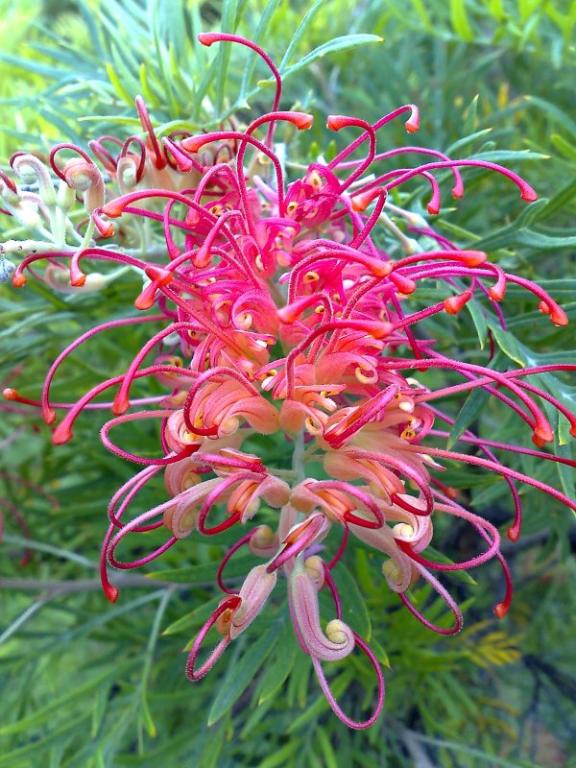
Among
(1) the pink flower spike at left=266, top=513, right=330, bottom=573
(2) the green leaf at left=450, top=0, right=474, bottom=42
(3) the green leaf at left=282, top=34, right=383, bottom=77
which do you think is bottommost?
(1) the pink flower spike at left=266, top=513, right=330, bottom=573

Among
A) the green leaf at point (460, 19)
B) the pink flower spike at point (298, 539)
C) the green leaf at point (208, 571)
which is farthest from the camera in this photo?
the green leaf at point (460, 19)

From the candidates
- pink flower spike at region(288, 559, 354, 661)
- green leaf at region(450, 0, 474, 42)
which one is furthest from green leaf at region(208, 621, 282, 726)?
green leaf at region(450, 0, 474, 42)

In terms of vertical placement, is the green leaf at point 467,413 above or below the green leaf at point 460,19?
below

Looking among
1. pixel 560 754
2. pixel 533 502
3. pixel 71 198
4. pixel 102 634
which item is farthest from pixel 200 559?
pixel 560 754

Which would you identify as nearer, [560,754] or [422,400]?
[422,400]

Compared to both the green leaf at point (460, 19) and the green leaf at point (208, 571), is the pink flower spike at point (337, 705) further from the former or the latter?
the green leaf at point (460, 19)

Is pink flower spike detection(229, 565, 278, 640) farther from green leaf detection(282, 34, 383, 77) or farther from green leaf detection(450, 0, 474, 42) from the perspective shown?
green leaf detection(450, 0, 474, 42)

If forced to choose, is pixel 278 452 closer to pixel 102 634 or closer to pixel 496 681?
pixel 102 634

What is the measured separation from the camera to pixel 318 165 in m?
0.47

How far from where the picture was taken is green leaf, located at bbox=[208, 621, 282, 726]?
1.67 feet

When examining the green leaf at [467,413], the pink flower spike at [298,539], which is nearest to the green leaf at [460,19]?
the green leaf at [467,413]

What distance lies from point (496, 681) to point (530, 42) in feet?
2.42

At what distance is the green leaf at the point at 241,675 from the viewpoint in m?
0.51

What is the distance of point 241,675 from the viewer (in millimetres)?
527
